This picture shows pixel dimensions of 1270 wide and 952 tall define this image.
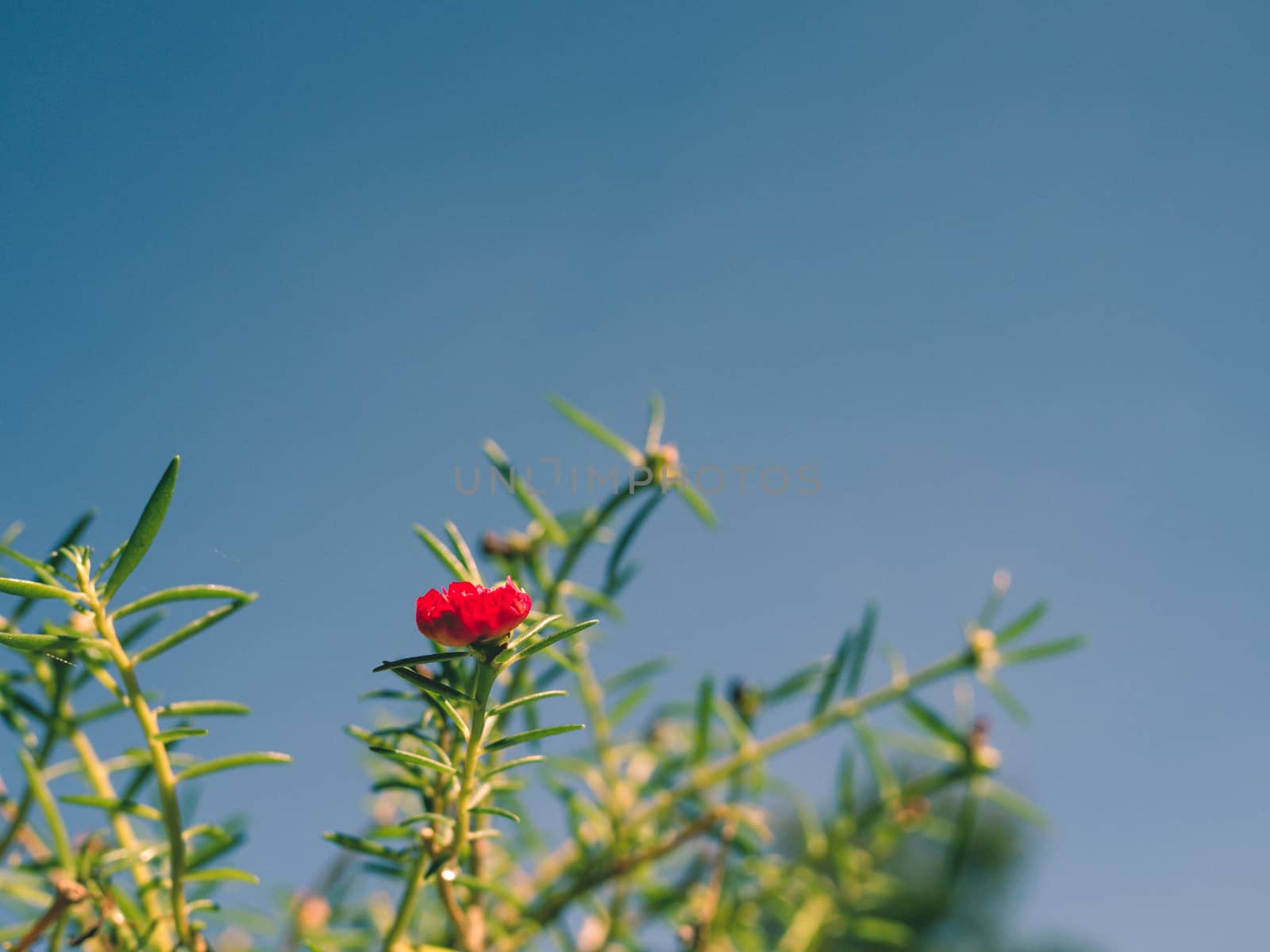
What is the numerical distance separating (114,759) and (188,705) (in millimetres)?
394

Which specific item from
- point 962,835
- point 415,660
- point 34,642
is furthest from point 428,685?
point 962,835

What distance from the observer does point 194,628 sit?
752mm

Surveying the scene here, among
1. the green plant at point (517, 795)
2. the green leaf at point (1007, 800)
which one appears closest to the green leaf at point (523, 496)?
the green plant at point (517, 795)

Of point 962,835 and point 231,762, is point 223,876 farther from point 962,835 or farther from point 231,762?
point 962,835

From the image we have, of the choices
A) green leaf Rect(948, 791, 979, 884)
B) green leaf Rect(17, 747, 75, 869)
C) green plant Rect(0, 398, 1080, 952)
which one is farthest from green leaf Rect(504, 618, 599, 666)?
green leaf Rect(948, 791, 979, 884)

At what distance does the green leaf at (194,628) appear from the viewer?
2.44 feet

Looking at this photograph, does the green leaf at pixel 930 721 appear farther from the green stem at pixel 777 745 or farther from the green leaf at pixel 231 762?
the green leaf at pixel 231 762

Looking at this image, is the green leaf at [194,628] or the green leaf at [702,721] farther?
the green leaf at [702,721]

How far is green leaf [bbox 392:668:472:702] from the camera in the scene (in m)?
0.60

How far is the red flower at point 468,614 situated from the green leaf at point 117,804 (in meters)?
0.42

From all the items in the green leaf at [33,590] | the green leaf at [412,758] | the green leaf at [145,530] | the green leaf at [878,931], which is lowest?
the green leaf at [878,931]

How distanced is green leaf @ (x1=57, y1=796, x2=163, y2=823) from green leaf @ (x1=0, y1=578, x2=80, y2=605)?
29 cm

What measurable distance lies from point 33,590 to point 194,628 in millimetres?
142

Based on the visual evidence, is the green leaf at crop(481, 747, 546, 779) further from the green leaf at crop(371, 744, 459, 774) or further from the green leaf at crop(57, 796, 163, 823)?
the green leaf at crop(57, 796, 163, 823)
